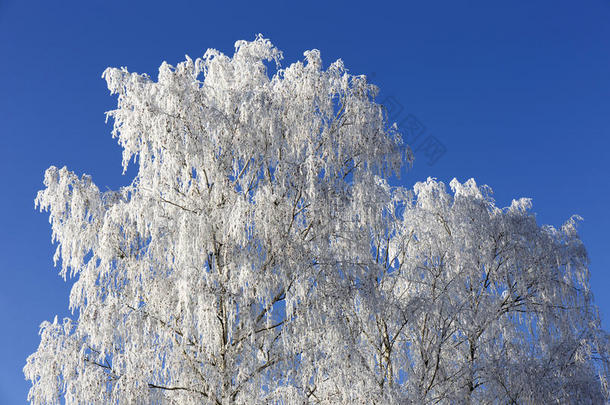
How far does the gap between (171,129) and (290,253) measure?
2272 millimetres

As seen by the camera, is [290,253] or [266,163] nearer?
[290,253]

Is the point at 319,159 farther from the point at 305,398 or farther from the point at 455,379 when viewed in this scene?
the point at 455,379

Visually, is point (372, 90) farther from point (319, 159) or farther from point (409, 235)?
point (409, 235)

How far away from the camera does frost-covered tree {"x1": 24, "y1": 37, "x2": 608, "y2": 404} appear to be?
7699 millimetres

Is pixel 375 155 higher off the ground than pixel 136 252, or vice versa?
pixel 375 155

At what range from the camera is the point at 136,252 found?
8.56 m

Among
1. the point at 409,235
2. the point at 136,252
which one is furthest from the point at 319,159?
the point at 409,235

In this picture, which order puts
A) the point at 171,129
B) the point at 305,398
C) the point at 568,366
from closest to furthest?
the point at 305,398 < the point at 171,129 < the point at 568,366

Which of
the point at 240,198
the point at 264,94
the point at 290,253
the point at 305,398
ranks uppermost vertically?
the point at 264,94

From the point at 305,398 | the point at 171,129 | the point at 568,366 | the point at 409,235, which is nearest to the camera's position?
the point at 305,398

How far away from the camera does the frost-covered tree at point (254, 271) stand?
7.70 m

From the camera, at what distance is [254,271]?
7984 millimetres

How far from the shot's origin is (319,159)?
341 inches

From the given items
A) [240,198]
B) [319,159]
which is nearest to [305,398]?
[240,198]
